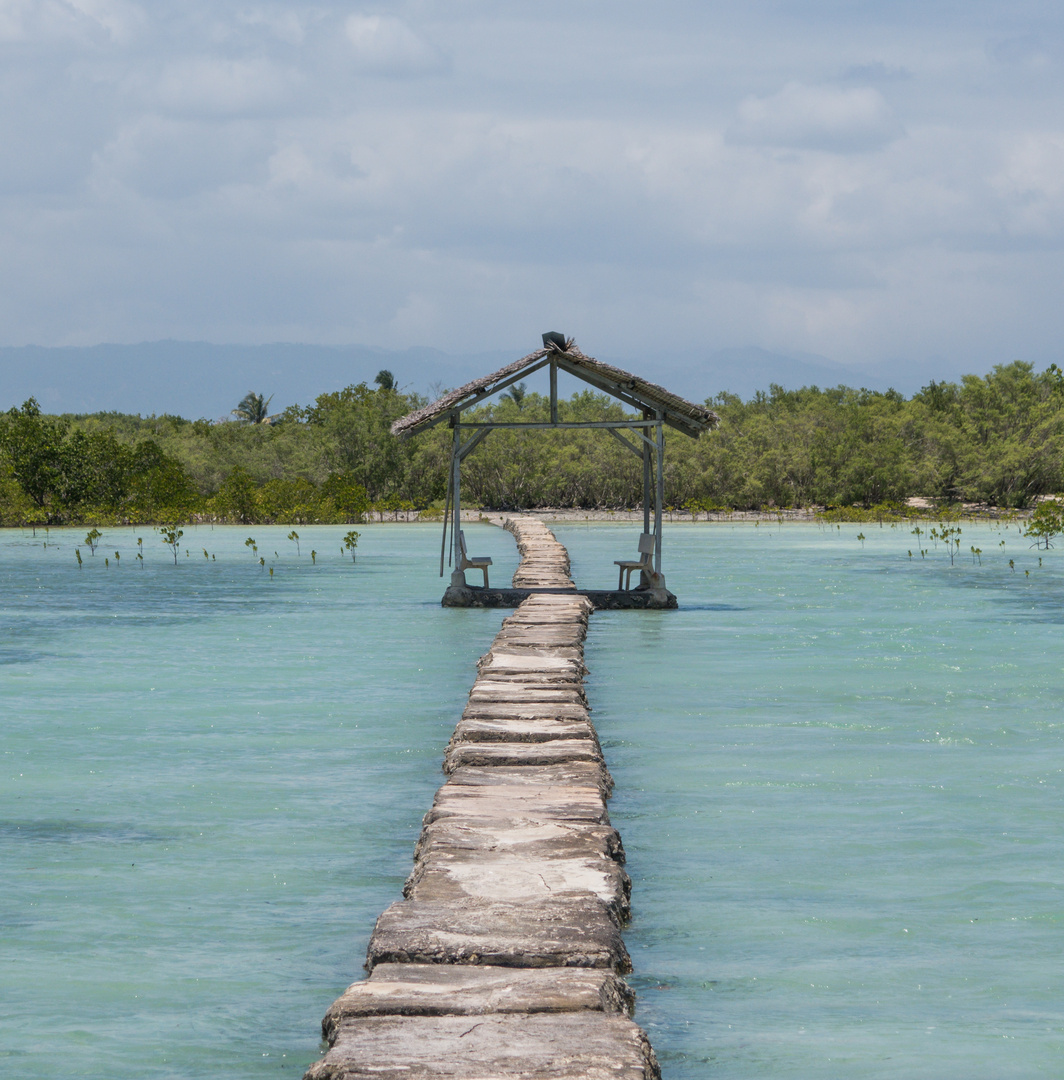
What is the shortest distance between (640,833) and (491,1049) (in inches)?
128

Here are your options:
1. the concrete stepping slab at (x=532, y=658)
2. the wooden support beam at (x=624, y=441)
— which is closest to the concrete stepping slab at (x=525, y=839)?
the concrete stepping slab at (x=532, y=658)

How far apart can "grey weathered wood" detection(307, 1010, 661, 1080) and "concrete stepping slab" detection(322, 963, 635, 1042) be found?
0.04 metres

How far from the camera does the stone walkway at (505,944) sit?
362 cm

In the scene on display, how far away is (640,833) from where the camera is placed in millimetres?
6824

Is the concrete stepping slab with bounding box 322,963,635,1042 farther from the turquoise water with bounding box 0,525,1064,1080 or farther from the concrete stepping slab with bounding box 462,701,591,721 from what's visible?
the concrete stepping slab with bounding box 462,701,591,721

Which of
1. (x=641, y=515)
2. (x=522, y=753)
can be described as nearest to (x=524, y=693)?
(x=522, y=753)

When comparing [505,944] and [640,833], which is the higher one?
[505,944]

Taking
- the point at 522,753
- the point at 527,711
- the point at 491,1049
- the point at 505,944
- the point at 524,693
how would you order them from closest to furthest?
1. the point at 491,1049
2. the point at 505,944
3. the point at 522,753
4. the point at 527,711
5. the point at 524,693

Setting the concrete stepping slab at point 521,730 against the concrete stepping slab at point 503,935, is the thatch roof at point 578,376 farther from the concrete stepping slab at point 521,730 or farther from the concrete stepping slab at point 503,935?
the concrete stepping slab at point 503,935

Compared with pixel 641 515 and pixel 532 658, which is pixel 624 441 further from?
pixel 641 515

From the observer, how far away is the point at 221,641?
1460 cm

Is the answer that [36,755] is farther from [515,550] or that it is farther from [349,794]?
[515,550]

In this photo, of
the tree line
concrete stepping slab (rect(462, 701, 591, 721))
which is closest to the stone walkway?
concrete stepping slab (rect(462, 701, 591, 721))

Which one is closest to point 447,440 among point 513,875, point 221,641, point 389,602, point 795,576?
point 795,576
